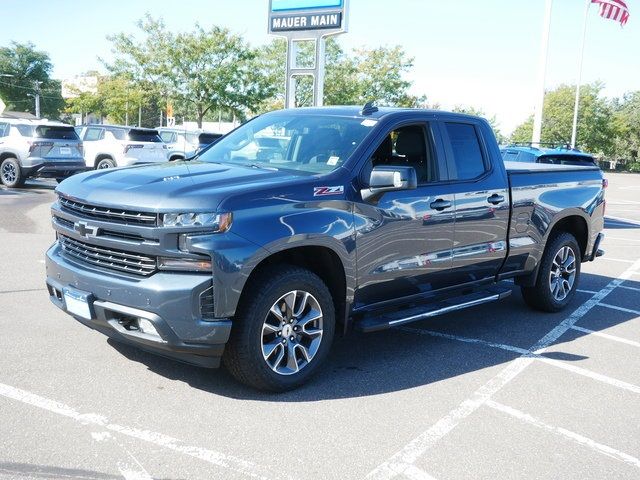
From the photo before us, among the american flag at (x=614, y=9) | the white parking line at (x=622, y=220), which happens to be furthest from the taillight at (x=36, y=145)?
the american flag at (x=614, y=9)

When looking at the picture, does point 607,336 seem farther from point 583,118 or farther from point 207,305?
point 583,118

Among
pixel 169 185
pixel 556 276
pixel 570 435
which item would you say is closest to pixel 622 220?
pixel 556 276

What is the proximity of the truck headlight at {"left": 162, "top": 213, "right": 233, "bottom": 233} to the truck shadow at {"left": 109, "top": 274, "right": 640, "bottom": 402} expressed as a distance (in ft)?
3.92

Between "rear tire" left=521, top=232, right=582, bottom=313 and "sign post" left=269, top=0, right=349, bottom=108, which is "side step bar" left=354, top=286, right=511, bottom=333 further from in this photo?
"sign post" left=269, top=0, right=349, bottom=108

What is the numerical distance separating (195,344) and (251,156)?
1.87 m

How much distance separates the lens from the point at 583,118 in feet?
242

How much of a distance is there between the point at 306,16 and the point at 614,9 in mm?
17716

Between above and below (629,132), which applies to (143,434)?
below

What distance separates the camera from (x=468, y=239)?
220 inches

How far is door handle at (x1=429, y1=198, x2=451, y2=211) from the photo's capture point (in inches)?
205

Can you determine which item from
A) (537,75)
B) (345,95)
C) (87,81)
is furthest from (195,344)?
(87,81)

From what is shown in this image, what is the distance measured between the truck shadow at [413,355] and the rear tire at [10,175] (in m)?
13.3

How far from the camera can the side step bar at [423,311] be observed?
15.6 ft

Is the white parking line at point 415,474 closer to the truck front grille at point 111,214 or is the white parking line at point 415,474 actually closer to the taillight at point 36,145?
the truck front grille at point 111,214
